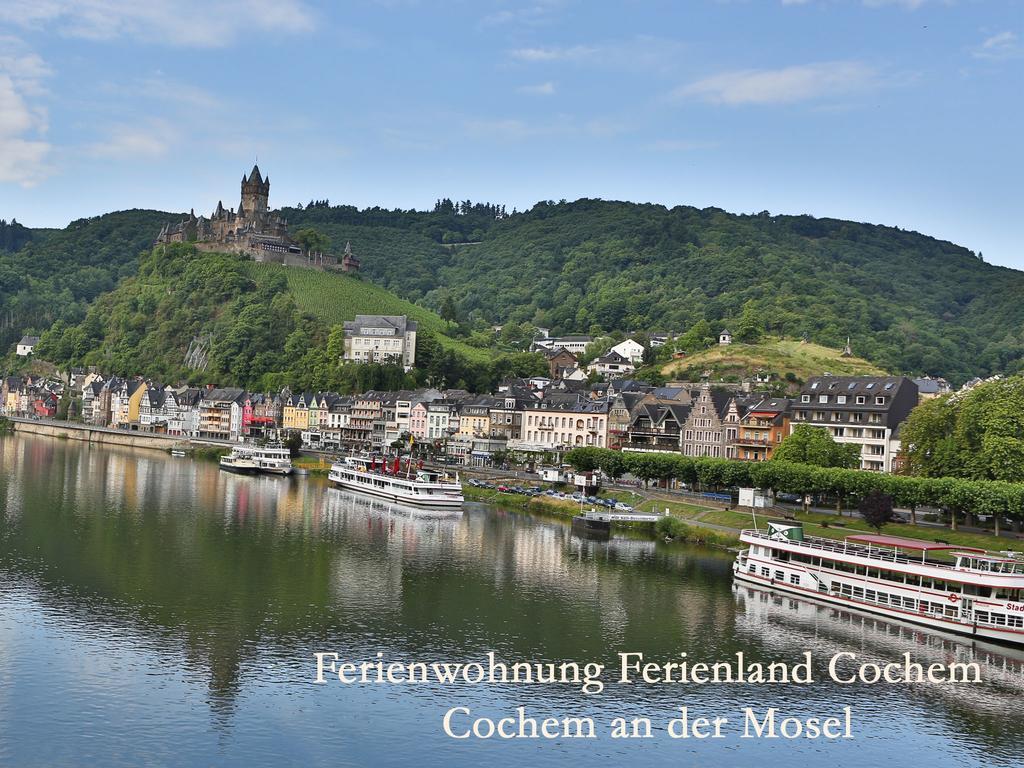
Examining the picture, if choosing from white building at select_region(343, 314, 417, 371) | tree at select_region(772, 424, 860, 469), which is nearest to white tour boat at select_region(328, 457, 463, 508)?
tree at select_region(772, 424, 860, 469)

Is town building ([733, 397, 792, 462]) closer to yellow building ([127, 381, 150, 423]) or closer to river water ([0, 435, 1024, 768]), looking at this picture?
river water ([0, 435, 1024, 768])

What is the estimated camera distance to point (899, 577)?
52.8m

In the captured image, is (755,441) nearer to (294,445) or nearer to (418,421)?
(418,421)

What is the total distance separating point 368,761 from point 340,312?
511ft

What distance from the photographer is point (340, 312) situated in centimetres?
18350

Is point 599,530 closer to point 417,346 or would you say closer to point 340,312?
point 417,346

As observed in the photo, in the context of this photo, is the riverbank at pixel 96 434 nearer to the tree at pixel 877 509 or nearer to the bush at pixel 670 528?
the bush at pixel 670 528

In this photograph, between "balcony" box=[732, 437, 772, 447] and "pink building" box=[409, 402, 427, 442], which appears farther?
"pink building" box=[409, 402, 427, 442]

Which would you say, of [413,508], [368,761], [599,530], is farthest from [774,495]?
[368,761]

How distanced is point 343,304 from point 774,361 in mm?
81398

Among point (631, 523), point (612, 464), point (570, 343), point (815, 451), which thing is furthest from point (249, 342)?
point (815, 451)

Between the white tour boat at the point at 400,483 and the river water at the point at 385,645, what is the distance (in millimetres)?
14616

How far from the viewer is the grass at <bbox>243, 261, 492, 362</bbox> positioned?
17962 centimetres

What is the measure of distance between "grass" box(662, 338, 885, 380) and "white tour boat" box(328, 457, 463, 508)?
162 feet
